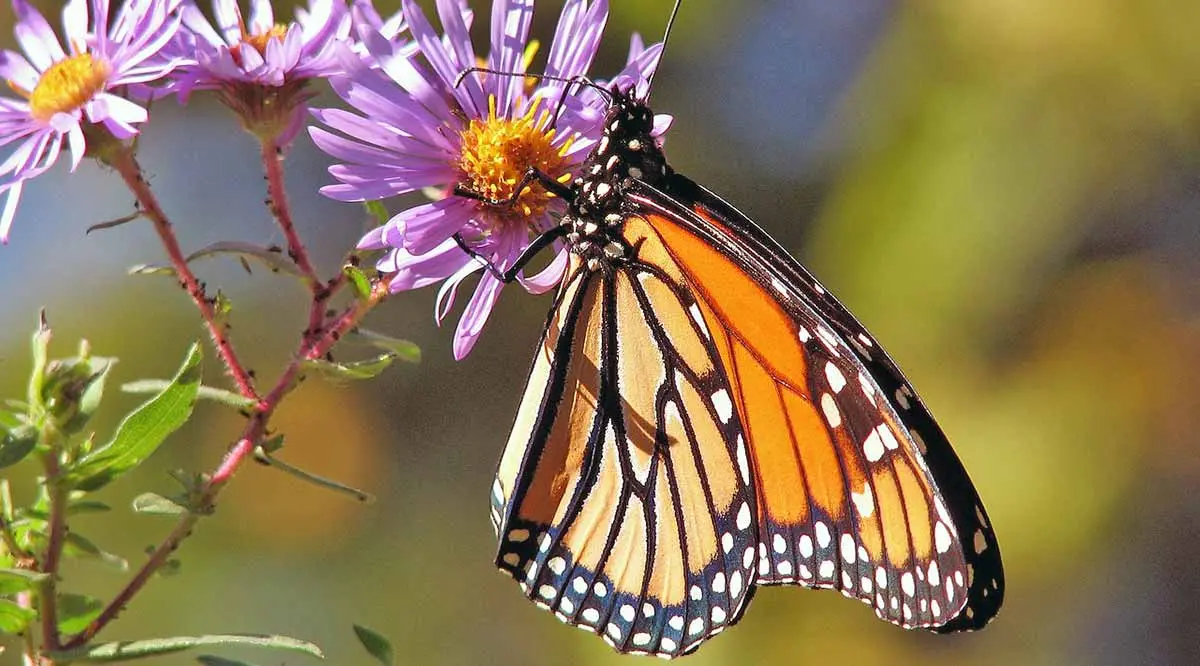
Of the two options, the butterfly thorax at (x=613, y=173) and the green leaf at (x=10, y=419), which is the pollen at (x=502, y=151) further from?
the green leaf at (x=10, y=419)

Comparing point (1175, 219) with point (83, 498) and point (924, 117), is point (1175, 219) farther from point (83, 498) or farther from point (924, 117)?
point (83, 498)

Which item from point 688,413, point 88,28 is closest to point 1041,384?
point 688,413

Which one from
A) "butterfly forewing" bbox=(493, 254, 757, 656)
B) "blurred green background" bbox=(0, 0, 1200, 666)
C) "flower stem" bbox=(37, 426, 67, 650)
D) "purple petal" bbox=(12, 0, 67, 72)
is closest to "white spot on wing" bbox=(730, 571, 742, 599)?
"butterfly forewing" bbox=(493, 254, 757, 656)

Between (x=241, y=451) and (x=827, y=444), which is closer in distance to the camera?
(x=241, y=451)

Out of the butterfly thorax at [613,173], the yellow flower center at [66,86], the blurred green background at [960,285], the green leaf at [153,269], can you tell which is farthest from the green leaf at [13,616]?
the blurred green background at [960,285]

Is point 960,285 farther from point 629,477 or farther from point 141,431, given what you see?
point 141,431

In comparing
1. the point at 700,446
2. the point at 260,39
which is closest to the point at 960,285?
the point at 700,446
